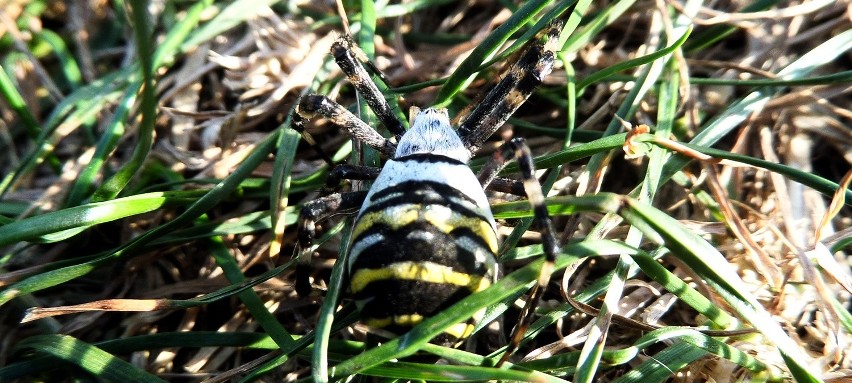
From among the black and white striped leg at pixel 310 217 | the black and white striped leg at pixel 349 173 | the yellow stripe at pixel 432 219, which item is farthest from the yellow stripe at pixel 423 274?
the black and white striped leg at pixel 349 173

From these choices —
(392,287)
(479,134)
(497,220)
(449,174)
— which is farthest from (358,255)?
(479,134)

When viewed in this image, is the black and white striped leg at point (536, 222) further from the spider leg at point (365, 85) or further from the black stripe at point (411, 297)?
the spider leg at point (365, 85)

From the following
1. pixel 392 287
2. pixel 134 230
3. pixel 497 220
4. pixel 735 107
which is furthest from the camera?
pixel 134 230

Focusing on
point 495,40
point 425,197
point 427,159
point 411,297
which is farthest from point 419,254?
point 495,40

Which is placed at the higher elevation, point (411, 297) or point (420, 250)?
point (420, 250)

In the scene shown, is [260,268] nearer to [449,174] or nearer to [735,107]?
Result: [449,174]

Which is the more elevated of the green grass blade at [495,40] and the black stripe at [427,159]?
the green grass blade at [495,40]

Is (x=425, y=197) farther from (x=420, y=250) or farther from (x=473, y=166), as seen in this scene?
(x=473, y=166)
